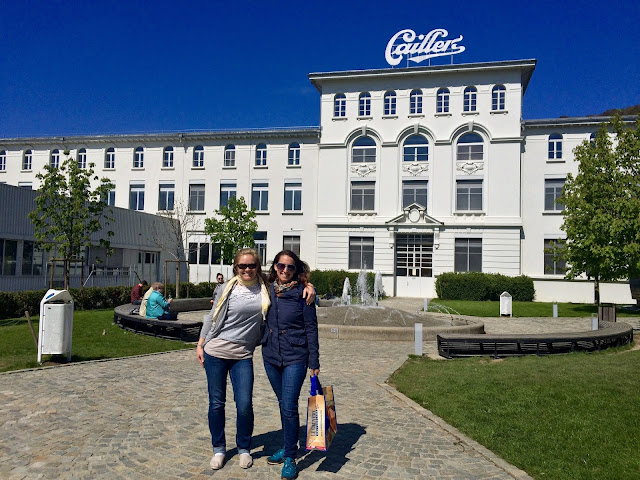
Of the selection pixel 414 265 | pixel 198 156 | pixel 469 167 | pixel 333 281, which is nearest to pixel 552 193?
pixel 469 167

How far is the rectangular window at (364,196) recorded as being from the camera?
3819 centimetres

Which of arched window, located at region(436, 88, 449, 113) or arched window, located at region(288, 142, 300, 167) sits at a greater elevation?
arched window, located at region(436, 88, 449, 113)

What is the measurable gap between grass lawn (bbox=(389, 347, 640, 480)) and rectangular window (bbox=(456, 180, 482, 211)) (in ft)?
86.0

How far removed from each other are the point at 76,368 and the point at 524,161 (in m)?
32.6

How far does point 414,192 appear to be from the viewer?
1475 inches

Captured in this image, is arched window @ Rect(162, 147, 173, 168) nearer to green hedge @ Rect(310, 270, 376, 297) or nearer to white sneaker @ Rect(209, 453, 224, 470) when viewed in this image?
green hedge @ Rect(310, 270, 376, 297)

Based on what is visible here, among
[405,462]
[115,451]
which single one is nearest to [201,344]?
[115,451]

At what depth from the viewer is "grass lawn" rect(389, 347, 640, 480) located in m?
5.30

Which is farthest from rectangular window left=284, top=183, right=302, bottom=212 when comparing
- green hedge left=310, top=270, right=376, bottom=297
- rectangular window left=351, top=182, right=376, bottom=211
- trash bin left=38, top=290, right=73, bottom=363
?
trash bin left=38, top=290, right=73, bottom=363

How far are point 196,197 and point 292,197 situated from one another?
24.1 ft

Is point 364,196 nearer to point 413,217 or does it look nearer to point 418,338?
point 413,217

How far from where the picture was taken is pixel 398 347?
44.9ft

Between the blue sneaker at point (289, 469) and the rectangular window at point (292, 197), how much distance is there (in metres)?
35.0

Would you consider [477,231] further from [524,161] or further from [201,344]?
[201,344]
